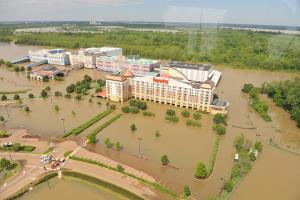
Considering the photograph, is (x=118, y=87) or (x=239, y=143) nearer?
(x=239, y=143)

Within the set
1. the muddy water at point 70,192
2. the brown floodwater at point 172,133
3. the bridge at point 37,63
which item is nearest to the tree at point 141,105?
the brown floodwater at point 172,133

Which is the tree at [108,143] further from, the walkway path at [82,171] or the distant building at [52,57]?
the distant building at [52,57]

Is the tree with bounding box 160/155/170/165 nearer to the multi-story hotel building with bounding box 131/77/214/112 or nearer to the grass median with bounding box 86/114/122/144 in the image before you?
the grass median with bounding box 86/114/122/144

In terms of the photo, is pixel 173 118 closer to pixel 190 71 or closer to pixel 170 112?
pixel 170 112

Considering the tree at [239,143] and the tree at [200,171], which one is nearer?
the tree at [200,171]

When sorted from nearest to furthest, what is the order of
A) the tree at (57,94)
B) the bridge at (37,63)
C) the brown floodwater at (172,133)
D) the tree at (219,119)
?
1. the brown floodwater at (172,133)
2. the tree at (219,119)
3. the tree at (57,94)
4. the bridge at (37,63)

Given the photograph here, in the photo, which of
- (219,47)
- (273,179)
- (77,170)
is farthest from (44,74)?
(219,47)

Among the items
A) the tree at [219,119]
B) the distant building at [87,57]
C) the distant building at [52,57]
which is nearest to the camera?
the tree at [219,119]

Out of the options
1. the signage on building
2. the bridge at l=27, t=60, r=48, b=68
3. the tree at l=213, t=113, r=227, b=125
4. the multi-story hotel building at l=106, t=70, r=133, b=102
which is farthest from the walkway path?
the bridge at l=27, t=60, r=48, b=68
